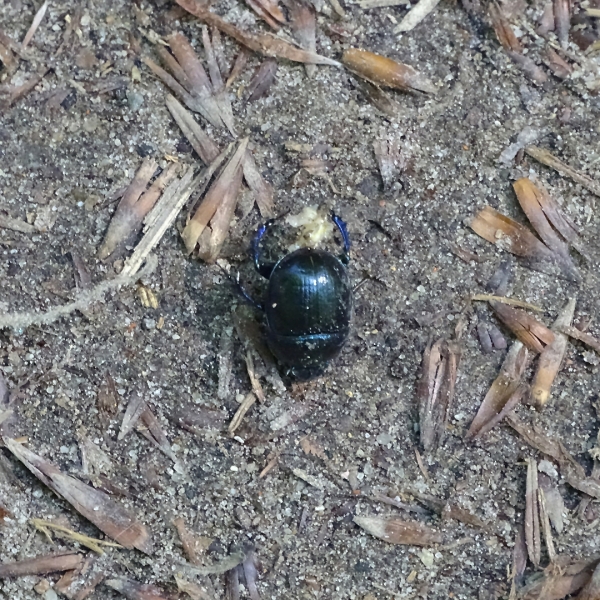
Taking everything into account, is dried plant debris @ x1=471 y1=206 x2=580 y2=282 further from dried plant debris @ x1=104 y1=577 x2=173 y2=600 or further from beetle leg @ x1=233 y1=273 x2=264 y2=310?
dried plant debris @ x1=104 y1=577 x2=173 y2=600

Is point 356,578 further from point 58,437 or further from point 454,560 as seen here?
point 58,437

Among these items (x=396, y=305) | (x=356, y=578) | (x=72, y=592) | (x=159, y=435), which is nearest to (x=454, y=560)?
(x=356, y=578)

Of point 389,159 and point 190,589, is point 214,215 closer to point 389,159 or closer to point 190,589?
point 389,159

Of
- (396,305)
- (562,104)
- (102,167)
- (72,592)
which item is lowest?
(72,592)

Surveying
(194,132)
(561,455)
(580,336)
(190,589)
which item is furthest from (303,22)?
(190,589)

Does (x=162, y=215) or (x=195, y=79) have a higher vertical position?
(x=195, y=79)
